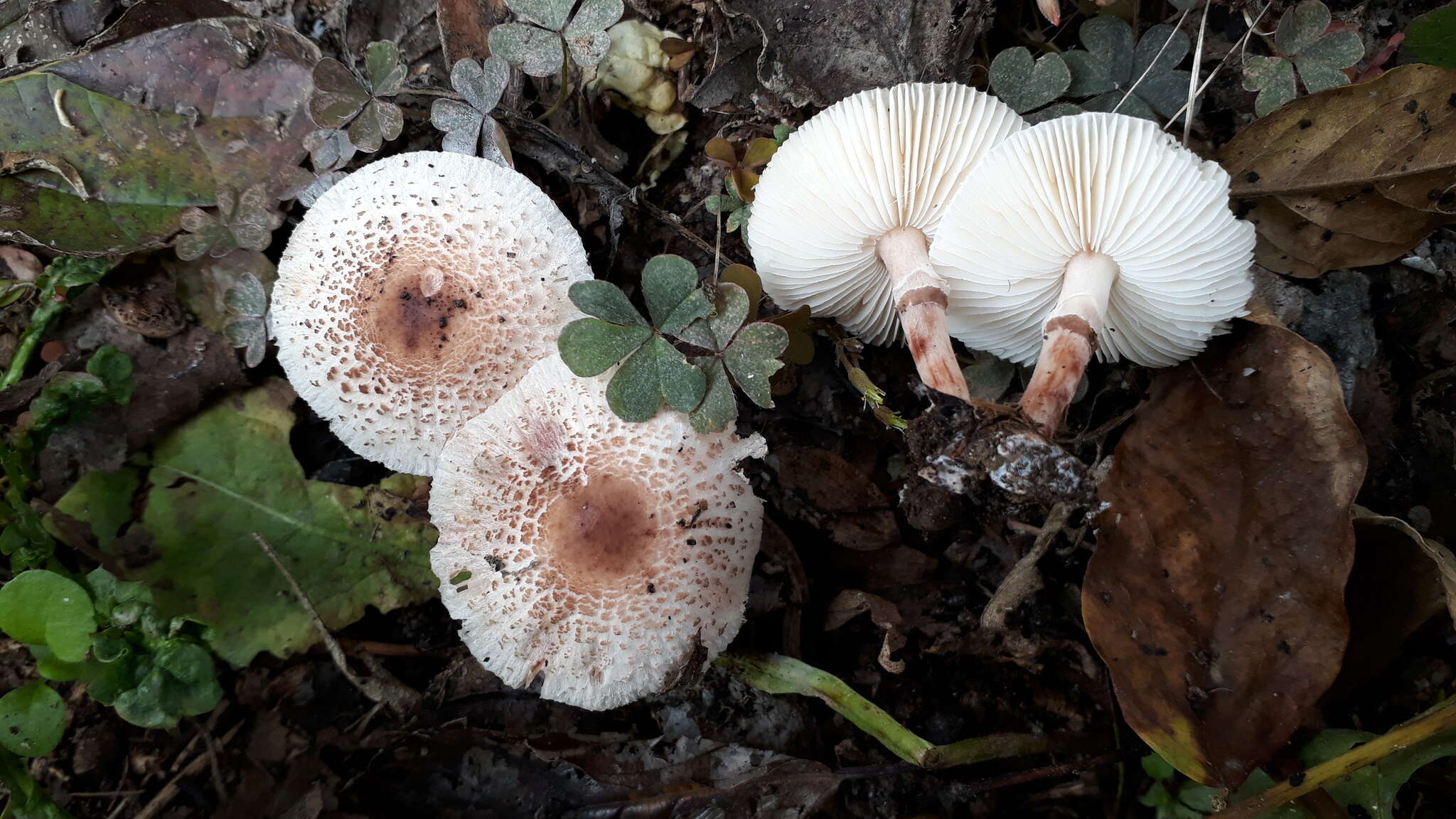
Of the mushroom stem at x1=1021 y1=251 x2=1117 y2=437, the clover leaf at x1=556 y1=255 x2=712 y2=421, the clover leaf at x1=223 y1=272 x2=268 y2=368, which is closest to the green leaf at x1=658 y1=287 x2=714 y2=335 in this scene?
the clover leaf at x1=556 y1=255 x2=712 y2=421

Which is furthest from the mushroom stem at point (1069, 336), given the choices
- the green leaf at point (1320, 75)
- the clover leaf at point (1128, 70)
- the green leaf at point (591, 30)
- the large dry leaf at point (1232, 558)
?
the green leaf at point (591, 30)

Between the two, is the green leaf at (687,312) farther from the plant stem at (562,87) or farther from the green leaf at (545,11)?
the green leaf at (545,11)

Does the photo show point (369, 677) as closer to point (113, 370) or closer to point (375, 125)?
point (113, 370)

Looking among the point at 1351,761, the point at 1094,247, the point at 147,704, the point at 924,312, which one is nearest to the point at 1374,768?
the point at 1351,761

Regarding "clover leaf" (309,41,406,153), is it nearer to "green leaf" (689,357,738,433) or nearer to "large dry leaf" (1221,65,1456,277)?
"green leaf" (689,357,738,433)

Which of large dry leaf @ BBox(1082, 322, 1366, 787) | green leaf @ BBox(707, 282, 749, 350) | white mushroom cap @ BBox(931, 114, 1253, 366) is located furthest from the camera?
green leaf @ BBox(707, 282, 749, 350)

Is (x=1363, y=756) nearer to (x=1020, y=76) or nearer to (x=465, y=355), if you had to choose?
(x=1020, y=76)
